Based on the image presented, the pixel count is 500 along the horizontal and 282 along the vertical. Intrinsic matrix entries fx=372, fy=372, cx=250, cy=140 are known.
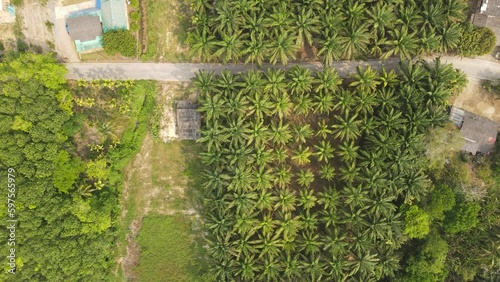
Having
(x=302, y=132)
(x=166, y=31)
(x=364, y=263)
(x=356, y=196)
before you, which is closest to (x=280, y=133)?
(x=302, y=132)

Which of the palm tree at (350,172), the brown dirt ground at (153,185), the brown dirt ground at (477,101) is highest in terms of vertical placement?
the brown dirt ground at (477,101)

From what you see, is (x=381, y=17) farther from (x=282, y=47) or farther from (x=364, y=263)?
(x=364, y=263)

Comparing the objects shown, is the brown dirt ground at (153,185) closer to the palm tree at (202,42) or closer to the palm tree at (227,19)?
the palm tree at (202,42)

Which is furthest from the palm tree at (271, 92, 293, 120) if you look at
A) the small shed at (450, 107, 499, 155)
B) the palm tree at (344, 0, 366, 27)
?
the small shed at (450, 107, 499, 155)

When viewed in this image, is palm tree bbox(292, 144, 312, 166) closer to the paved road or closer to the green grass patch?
the paved road

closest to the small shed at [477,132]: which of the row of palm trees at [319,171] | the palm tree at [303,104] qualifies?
the row of palm trees at [319,171]
